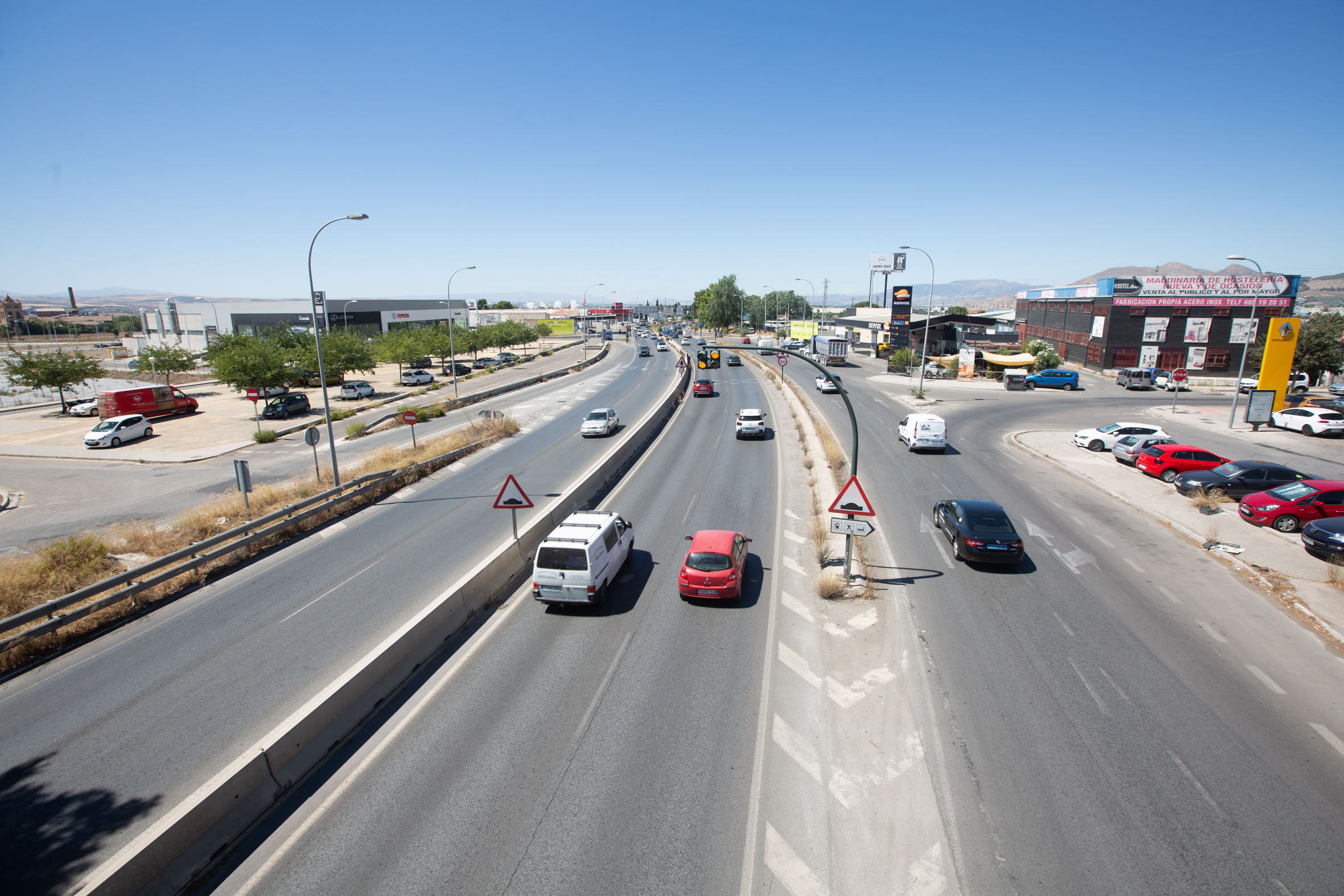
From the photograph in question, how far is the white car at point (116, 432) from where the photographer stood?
34.9 metres

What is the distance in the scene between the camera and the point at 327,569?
16.5 metres

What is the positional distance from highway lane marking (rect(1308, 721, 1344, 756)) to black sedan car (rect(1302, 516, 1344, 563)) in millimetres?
9578

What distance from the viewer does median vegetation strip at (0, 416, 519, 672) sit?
520 inches

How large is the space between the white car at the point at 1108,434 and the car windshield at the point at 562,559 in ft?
91.8

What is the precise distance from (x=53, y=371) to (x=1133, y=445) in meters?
69.2

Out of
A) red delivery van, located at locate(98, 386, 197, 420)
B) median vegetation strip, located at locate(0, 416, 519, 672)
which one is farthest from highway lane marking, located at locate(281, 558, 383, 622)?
red delivery van, located at locate(98, 386, 197, 420)

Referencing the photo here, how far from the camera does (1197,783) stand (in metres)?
8.93

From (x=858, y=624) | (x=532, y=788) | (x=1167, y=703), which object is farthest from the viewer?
(x=858, y=624)

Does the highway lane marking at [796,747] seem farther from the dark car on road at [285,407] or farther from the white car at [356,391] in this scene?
the white car at [356,391]

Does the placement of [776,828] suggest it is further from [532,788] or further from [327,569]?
[327,569]

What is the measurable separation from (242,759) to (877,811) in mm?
8272

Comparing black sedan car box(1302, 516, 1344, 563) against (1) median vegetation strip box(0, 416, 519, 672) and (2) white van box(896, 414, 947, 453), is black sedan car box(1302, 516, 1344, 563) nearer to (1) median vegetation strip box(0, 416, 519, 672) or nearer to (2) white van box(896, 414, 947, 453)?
(2) white van box(896, 414, 947, 453)

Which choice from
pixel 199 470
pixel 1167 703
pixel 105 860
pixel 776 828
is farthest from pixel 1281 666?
pixel 199 470

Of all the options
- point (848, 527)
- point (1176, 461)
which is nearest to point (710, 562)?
point (848, 527)
